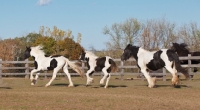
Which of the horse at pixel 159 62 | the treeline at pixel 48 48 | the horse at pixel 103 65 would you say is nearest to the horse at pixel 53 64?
the horse at pixel 103 65

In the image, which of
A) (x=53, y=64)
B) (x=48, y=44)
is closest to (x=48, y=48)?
(x=48, y=44)

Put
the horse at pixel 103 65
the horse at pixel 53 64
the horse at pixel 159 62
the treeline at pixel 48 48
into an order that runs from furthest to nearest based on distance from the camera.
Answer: the treeline at pixel 48 48
the horse at pixel 53 64
the horse at pixel 103 65
the horse at pixel 159 62

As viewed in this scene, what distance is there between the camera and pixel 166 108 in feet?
31.6

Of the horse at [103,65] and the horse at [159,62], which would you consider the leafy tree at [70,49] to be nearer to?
the horse at [103,65]

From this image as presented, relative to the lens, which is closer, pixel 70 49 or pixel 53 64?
pixel 53 64

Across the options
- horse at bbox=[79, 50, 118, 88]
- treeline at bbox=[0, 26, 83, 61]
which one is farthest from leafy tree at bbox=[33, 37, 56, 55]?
horse at bbox=[79, 50, 118, 88]

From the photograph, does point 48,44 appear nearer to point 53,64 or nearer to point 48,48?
point 48,48

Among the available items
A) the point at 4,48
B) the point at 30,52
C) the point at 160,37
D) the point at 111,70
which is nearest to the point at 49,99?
the point at 111,70

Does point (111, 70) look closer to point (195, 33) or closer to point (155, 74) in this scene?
point (155, 74)

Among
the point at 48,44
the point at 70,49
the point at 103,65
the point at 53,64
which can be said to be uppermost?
the point at 48,44

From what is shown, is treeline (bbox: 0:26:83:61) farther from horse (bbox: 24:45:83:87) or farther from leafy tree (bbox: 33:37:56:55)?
horse (bbox: 24:45:83:87)

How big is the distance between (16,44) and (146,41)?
13433 mm

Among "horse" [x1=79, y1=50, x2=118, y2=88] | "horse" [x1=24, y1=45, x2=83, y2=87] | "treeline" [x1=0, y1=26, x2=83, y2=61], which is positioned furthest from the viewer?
"treeline" [x1=0, y1=26, x2=83, y2=61]

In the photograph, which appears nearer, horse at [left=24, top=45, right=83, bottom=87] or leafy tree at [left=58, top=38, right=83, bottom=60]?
horse at [left=24, top=45, right=83, bottom=87]
